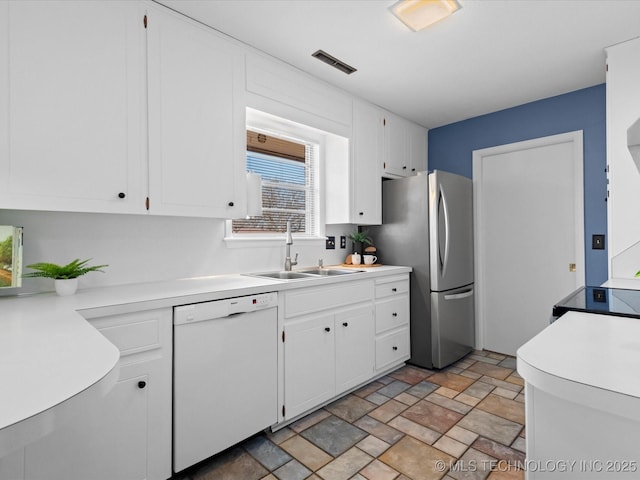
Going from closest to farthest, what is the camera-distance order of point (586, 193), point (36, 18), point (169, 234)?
point (36, 18)
point (169, 234)
point (586, 193)

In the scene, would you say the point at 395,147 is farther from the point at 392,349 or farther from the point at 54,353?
the point at 54,353

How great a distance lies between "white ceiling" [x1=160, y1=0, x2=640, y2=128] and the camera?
194 cm

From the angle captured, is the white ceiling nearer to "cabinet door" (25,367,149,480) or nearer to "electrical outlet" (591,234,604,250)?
"electrical outlet" (591,234,604,250)

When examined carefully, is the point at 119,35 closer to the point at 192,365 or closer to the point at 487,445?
the point at 192,365

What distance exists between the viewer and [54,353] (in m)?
0.76

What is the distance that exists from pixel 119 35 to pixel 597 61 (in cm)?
312

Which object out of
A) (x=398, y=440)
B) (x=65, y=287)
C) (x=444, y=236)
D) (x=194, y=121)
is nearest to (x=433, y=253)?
(x=444, y=236)

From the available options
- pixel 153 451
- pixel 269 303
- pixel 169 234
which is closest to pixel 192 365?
pixel 153 451

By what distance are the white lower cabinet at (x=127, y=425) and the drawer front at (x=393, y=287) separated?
1701 mm

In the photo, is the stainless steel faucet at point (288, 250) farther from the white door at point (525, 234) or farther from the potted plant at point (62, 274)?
the white door at point (525, 234)

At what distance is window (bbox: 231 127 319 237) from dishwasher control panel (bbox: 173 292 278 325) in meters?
0.78

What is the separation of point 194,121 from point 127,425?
155 cm

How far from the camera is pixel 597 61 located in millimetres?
2518

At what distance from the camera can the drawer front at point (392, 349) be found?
9.16 feet
